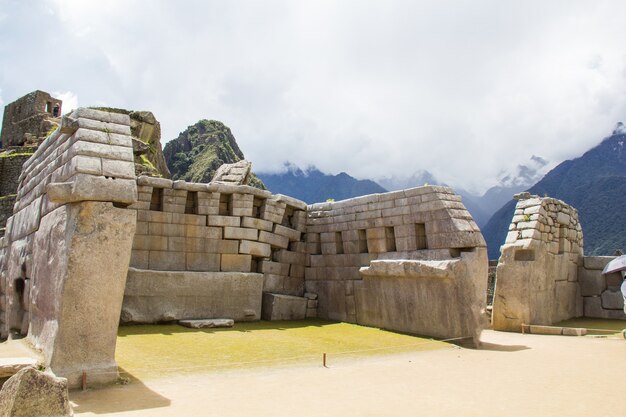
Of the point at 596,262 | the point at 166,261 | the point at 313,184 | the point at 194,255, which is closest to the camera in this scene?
the point at 166,261

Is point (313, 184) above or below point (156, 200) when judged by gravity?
above

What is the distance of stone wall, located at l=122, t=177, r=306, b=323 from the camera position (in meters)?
11.0

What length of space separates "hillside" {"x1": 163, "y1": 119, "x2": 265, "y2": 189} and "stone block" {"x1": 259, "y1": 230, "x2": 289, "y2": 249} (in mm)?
28118

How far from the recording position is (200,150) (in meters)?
46.1

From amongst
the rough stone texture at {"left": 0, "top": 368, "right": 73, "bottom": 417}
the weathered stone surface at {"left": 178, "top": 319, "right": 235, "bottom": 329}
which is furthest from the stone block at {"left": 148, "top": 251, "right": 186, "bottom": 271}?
the rough stone texture at {"left": 0, "top": 368, "right": 73, "bottom": 417}

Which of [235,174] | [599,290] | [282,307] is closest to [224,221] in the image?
[282,307]

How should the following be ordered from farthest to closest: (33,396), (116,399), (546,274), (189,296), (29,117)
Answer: (29,117) < (546,274) < (189,296) < (116,399) < (33,396)

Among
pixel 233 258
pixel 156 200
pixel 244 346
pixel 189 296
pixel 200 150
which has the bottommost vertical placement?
pixel 244 346

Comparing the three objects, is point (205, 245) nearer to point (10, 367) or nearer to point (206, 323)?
point (206, 323)

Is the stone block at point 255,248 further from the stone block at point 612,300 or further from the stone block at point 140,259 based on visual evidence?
the stone block at point 612,300

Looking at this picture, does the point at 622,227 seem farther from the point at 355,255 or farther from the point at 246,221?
the point at 246,221

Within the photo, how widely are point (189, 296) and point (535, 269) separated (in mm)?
8900

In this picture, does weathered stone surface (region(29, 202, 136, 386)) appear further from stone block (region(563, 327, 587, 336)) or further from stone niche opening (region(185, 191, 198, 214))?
stone block (region(563, 327, 587, 336))

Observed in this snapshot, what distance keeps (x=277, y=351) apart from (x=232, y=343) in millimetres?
1048
